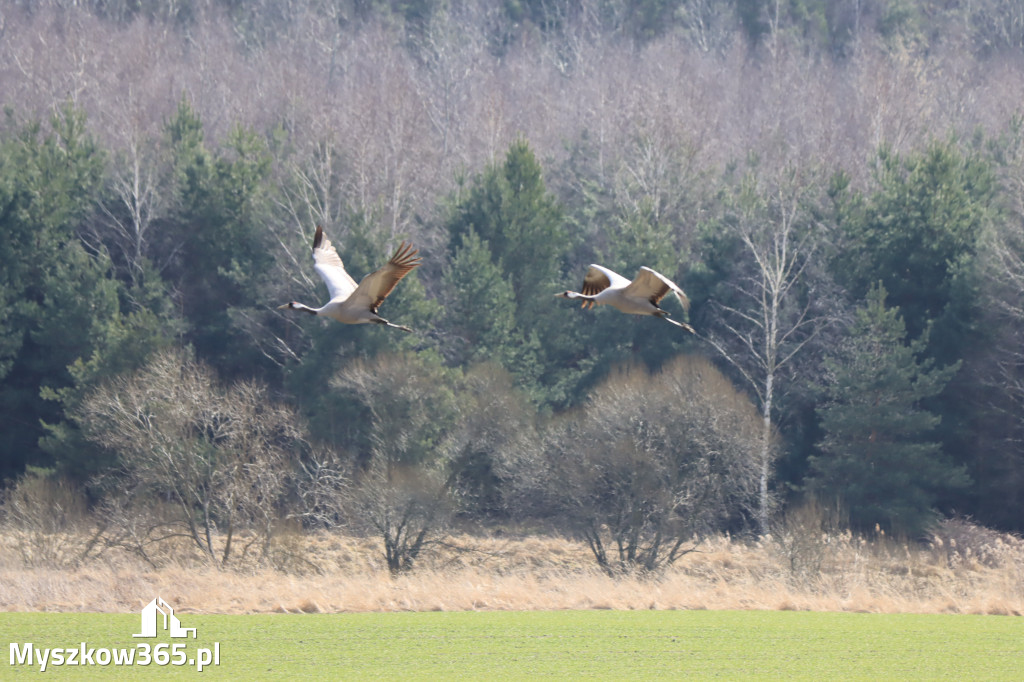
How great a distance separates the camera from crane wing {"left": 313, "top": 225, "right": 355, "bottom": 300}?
16.3 meters

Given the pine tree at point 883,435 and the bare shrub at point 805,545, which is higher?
the pine tree at point 883,435

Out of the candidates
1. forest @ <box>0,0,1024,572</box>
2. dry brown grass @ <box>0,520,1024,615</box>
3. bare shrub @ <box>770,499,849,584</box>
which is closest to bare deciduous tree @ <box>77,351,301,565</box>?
forest @ <box>0,0,1024,572</box>

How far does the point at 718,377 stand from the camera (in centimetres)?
3509

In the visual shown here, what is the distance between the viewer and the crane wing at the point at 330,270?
16328 millimetres

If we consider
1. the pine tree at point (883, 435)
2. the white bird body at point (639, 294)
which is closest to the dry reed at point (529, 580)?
the pine tree at point (883, 435)

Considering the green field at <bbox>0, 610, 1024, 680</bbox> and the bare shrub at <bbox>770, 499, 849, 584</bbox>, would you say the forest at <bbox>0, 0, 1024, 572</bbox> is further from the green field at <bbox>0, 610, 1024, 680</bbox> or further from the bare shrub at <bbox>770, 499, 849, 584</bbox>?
the green field at <bbox>0, 610, 1024, 680</bbox>

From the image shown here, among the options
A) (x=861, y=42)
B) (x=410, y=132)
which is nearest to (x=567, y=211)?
(x=410, y=132)

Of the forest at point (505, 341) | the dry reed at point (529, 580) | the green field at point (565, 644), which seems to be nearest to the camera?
the green field at point (565, 644)

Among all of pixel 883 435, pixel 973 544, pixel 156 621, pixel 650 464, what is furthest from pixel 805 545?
pixel 156 621

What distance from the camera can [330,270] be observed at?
1691cm

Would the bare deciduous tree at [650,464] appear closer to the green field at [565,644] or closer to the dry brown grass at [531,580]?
the dry brown grass at [531,580]

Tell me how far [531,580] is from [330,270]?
1559 cm

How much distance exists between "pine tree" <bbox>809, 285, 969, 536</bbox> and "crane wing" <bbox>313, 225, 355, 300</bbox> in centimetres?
2219

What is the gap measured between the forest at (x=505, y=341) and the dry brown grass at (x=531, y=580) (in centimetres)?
96
